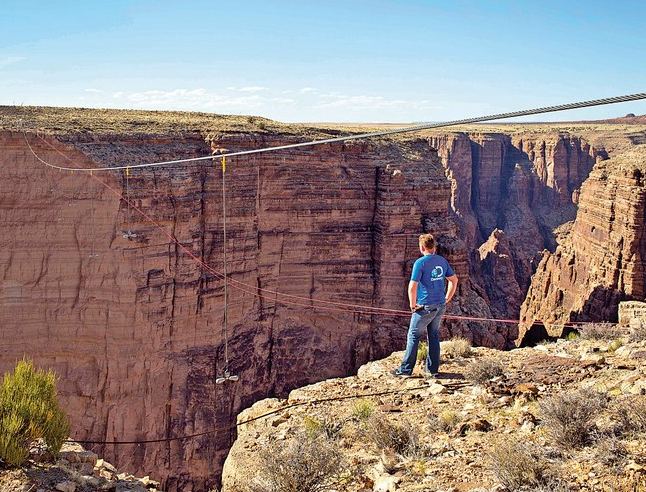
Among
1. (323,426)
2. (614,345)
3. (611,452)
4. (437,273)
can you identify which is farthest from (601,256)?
(611,452)

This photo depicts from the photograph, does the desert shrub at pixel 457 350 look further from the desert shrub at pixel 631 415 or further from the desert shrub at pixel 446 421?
the desert shrub at pixel 631 415

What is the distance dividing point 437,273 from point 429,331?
90 centimetres

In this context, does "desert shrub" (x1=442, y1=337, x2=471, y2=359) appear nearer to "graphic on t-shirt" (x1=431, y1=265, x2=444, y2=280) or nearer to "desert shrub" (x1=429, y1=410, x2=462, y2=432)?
"graphic on t-shirt" (x1=431, y1=265, x2=444, y2=280)

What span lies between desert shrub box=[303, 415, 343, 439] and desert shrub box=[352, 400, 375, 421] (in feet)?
0.73

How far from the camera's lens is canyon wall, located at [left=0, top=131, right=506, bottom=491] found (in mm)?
16594

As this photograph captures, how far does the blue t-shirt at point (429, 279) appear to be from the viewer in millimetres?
8711

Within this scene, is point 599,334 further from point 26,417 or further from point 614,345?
point 26,417

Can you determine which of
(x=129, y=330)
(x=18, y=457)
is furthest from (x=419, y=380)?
(x=129, y=330)

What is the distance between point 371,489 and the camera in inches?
225

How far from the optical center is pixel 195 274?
18.5 metres

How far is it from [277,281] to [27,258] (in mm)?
8286

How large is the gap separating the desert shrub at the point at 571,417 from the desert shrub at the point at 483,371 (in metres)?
1.86

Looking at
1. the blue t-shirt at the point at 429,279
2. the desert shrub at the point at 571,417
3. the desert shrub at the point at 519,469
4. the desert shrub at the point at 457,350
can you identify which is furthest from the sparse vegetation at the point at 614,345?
the desert shrub at the point at 519,469

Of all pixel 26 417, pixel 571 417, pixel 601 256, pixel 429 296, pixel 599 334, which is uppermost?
pixel 429 296
